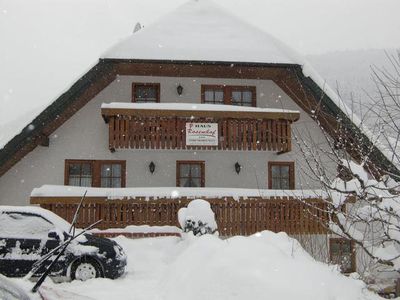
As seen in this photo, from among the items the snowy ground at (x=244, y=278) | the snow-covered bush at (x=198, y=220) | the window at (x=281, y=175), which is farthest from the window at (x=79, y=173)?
the snowy ground at (x=244, y=278)

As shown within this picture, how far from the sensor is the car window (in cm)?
955

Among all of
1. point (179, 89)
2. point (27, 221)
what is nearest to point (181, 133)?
point (179, 89)

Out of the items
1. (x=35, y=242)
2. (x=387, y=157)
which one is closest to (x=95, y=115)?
(x=35, y=242)

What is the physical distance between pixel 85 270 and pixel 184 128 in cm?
724

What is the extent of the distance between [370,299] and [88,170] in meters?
12.2

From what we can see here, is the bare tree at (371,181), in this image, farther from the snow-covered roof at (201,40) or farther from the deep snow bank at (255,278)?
the snow-covered roof at (201,40)

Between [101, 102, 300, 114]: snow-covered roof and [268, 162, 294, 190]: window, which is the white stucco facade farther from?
[101, 102, 300, 114]: snow-covered roof

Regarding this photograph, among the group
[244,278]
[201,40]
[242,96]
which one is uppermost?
[201,40]

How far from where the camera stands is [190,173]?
56.6 ft

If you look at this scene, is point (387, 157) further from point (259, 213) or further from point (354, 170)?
point (354, 170)

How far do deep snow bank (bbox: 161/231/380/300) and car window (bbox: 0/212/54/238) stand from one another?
3452mm

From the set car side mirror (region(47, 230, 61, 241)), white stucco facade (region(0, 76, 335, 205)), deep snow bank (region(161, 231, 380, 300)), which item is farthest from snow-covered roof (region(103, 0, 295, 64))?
deep snow bank (region(161, 231, 380, 300))

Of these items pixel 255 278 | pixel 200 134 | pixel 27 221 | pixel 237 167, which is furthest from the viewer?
pixel 237 167

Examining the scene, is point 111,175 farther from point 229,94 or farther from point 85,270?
point 85,270
